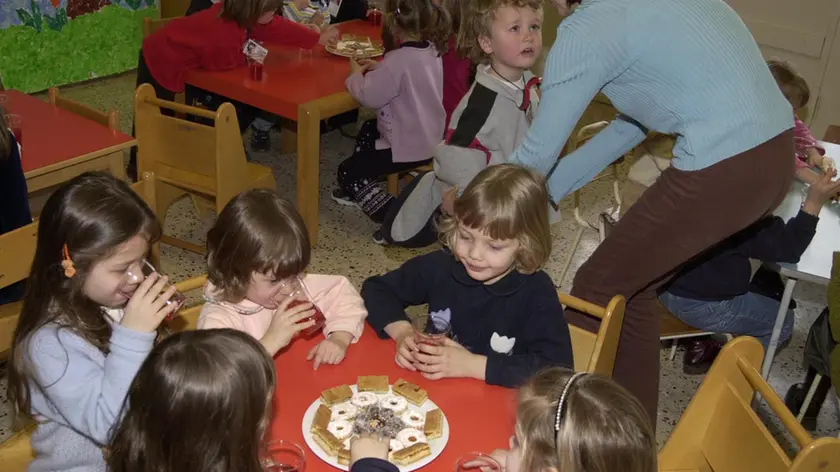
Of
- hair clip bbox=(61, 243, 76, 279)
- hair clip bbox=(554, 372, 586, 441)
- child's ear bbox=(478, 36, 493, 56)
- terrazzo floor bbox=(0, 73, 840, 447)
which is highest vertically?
hair clip bbox=(554, 372, 586, 441)

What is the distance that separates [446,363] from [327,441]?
14.6 inches

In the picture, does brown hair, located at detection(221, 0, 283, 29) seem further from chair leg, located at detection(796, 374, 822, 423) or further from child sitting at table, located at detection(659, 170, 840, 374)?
chair leg, located at detection(796, 374, 822, 423)

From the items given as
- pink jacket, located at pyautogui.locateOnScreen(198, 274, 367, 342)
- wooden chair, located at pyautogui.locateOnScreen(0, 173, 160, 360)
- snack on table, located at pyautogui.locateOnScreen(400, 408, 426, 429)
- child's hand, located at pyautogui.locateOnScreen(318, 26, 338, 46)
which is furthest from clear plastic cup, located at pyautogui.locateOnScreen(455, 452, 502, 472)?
child's hand, located at pyautogui.locateOnScreen(318, 26, 338, 46)

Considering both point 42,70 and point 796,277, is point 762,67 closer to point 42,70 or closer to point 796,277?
point 796,277

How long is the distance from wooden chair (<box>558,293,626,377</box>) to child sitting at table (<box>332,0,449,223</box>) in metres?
1.95

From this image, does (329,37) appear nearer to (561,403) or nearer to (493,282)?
(493,282)

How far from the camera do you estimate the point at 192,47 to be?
12.7 ft

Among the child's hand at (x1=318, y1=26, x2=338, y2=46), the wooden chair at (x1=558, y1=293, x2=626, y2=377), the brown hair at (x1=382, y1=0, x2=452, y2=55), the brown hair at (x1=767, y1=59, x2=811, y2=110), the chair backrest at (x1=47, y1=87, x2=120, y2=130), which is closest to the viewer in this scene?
the wooden chair at (x1=558, y1=293, x2=626, y2=377)

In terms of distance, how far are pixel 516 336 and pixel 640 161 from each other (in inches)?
50.0

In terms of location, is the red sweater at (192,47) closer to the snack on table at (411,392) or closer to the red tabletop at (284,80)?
the red tabletop at (284,80)

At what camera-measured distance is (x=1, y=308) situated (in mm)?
2469

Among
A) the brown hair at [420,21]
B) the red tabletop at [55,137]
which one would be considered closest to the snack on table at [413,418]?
the red tabletop at [55,137]

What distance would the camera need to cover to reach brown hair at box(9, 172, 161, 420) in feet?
5.89

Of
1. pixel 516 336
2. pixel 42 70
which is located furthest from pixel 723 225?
pixel 42 70
